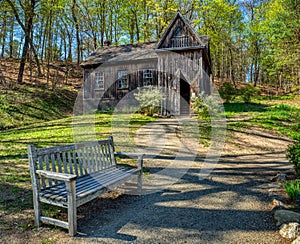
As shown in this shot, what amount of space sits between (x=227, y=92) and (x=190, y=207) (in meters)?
27.3

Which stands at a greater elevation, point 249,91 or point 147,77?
point 147,77

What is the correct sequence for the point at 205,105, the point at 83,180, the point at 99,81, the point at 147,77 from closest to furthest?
the point at 83,180
the point at 205,105
the point at 147,77
the point at 99,81

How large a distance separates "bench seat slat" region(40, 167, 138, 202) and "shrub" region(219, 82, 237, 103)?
24616mm

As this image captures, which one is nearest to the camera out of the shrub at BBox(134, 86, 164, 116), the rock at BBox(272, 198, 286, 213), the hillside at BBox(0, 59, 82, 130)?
the rock at BBox(272, 198, 286, 213)

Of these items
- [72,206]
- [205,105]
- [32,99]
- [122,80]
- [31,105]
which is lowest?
[72,206]

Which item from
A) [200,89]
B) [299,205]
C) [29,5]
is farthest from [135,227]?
[29,5]

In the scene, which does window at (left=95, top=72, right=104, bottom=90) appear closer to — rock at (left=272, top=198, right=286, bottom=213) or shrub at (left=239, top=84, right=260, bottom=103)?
shrub at (left=239, top=84, right=260, bottom=103)

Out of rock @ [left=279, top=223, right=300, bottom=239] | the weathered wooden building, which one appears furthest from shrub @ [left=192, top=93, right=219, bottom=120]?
rock @ [left=279, top=223, right=300, bottom=239]

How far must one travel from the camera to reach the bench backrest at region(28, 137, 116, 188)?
359 cm

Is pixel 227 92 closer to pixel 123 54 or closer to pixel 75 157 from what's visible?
pixel 123 54

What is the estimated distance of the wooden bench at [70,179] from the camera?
3283 mm

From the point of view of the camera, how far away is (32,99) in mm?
18484

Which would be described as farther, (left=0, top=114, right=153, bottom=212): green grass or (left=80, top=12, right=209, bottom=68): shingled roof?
(left=80, top=12, right=209, bottom=68): shingled roof

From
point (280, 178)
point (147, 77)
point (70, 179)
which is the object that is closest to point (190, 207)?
point (70, 179)
